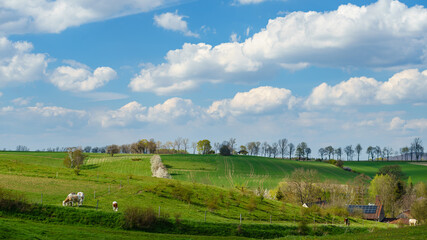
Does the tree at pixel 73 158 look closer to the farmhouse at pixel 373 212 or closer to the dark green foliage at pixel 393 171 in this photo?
the farmhouse at pixel 373 212

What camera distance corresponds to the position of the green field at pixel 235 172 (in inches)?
5074

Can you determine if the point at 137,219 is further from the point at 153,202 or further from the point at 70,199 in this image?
the point at 153,202

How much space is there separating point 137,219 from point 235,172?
10576 cm

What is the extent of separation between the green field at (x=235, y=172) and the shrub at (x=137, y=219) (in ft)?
231

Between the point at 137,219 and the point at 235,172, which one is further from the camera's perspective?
the point at 235,172

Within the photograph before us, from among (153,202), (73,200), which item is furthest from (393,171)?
(73,200)

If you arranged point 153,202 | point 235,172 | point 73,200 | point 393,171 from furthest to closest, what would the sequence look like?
point 235,172 → point 393,171 → point 153,202 → point 73,200

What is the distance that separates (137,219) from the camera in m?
46.5

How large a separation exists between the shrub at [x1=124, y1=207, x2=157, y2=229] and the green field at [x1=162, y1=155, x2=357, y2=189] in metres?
70.5

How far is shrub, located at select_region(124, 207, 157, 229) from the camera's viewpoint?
46175 mm

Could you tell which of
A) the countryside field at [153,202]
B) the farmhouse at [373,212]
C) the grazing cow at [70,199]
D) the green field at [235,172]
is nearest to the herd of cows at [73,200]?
the grazing cow at [70,199]

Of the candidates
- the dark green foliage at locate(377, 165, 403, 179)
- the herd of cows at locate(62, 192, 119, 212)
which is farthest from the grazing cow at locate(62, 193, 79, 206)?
the dark green foliage at locate(377, 165, 403, 179)

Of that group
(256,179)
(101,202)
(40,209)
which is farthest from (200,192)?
(256,179)

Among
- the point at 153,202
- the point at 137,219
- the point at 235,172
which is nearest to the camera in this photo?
the point at 137,219
